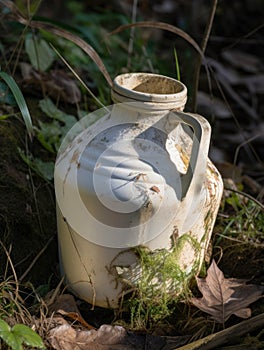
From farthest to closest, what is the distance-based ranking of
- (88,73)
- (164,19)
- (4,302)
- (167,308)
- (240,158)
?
(164,19) < (240,158) < (88,73) < (167,308) < (4,302)

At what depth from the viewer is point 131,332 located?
142cm

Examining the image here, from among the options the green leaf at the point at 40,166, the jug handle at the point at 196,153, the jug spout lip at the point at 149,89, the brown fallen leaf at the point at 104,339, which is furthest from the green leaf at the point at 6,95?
the brown fallen leaf at the point at 104,339

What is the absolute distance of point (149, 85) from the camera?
1488 mm

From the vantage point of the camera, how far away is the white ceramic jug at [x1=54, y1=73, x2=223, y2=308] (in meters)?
1.34

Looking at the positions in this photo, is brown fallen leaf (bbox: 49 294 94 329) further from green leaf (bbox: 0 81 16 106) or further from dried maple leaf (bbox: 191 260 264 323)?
green leaf (bbox: 0 81 16 106)

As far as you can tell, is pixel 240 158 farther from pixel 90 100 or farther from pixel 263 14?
pixel 263 14

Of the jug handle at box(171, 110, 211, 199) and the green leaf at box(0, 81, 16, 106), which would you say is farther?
the green leaf at box(0, 81, 16, 106)

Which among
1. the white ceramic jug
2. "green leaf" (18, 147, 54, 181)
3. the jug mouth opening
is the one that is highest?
the jug mouth opening

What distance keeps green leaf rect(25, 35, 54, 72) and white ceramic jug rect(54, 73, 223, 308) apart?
2.44 ft

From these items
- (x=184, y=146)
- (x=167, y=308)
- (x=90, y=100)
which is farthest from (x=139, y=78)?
(x=90, y=100)

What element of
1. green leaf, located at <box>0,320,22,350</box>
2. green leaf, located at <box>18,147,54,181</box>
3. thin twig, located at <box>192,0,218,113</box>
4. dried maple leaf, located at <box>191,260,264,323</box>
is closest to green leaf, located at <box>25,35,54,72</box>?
green leaf, located at <box>18,147,54,181</box>

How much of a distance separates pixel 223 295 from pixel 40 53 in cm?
111

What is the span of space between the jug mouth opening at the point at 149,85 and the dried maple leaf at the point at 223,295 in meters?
0.43

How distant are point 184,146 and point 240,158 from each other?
4.43 ft
